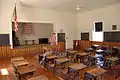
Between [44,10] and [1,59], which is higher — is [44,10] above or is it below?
above

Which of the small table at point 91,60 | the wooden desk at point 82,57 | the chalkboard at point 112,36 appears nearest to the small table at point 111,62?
the small table at point 91,60

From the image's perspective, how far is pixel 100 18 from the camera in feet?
37.5

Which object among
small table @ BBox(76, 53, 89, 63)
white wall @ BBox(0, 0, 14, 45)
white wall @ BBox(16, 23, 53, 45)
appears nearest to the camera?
small table @ BBox(76, 53, 89, 63)

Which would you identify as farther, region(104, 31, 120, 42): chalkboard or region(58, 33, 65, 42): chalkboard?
region(58, 33, 65, 42): chalkboard

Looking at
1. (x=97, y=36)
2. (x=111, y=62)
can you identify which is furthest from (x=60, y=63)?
(x=97, y=36)

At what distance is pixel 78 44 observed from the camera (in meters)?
13.1

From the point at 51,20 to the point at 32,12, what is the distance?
1.84 metres

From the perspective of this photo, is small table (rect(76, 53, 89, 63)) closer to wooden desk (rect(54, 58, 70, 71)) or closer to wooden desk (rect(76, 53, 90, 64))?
wooden desk (rect(76, 53, 90, 64))

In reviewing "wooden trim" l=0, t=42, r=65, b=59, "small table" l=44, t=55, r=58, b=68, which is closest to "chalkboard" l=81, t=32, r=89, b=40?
"wooden trim" l=0, t=42, r=65, b=59

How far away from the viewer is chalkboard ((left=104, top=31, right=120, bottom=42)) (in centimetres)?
963

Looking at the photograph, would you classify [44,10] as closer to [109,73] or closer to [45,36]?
[45,36]

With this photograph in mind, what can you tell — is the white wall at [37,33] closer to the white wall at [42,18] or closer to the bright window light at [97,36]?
the white wall at [42,18]

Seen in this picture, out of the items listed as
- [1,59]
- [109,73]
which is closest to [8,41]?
[1,59]

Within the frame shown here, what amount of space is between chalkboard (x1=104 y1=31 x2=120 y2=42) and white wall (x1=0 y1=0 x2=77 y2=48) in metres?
3.90
